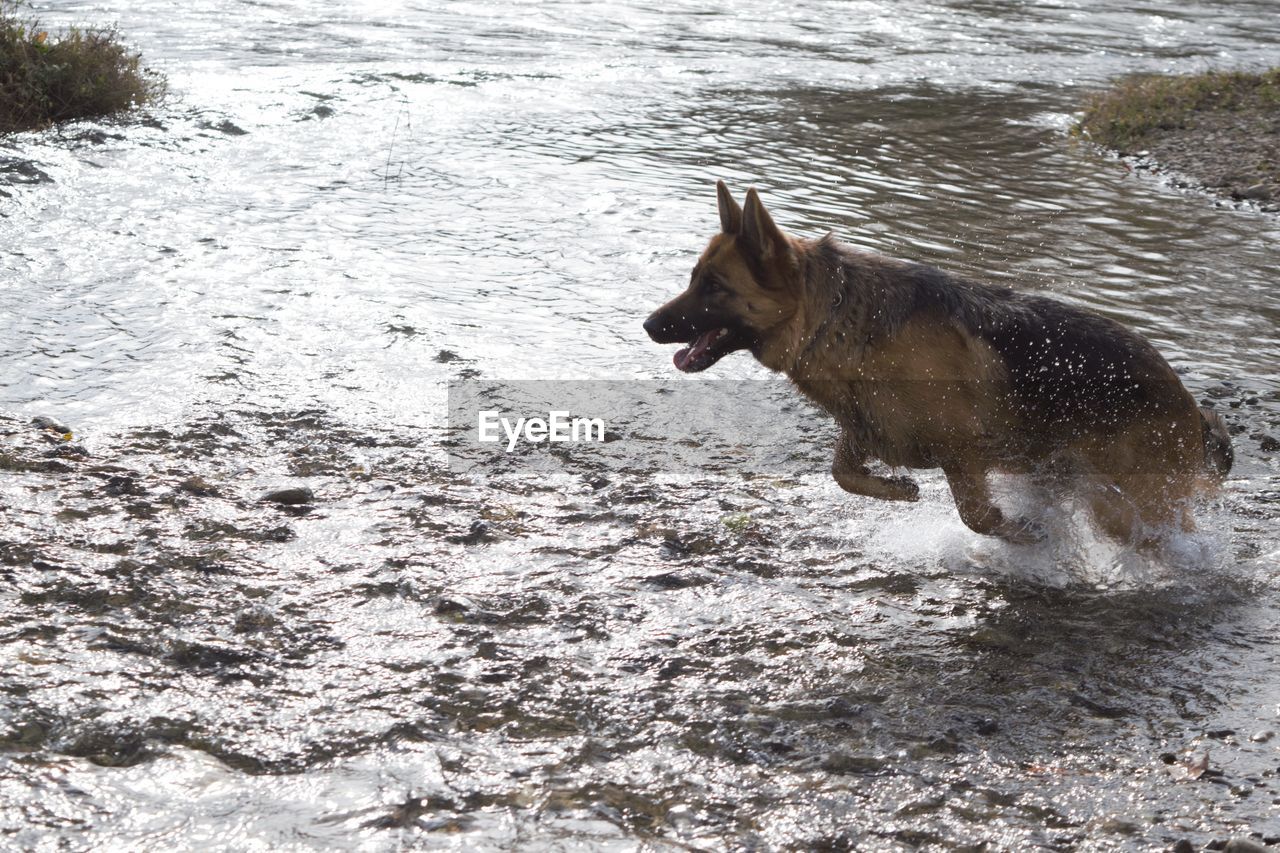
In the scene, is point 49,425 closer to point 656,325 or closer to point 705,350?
point 656,325

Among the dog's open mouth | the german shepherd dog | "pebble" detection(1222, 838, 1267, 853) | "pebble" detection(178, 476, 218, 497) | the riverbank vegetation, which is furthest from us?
the riverbank vegetation

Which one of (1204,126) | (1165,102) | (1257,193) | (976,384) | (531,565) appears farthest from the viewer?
(1165,102)

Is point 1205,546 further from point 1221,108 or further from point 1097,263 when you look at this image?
point 1221,108

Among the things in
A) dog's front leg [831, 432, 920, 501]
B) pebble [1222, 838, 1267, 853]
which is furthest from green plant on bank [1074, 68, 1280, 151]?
pebble [1222, 838, 1267, 853]

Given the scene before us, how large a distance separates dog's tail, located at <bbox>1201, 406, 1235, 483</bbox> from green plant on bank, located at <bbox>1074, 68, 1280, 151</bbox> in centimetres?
969

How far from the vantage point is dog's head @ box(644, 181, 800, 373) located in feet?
19.1

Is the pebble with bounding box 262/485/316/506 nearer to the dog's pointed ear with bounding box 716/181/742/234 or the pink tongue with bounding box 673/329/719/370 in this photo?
the pink tongue with bounding box 673/329/719/370

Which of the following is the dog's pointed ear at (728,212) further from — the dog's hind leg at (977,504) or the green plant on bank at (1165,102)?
the green plant on bank at (1165,102)

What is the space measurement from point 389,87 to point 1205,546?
13123 millimetres

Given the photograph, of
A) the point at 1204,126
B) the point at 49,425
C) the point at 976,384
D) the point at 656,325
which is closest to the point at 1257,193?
the point at 1204,126

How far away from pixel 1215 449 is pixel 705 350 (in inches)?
94.6

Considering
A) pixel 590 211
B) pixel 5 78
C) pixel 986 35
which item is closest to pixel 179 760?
pixel 590 211

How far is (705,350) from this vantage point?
20.2 feet

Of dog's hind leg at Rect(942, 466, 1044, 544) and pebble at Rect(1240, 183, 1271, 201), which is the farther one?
pebble at Rect(1240, 183, 1271, 201)
